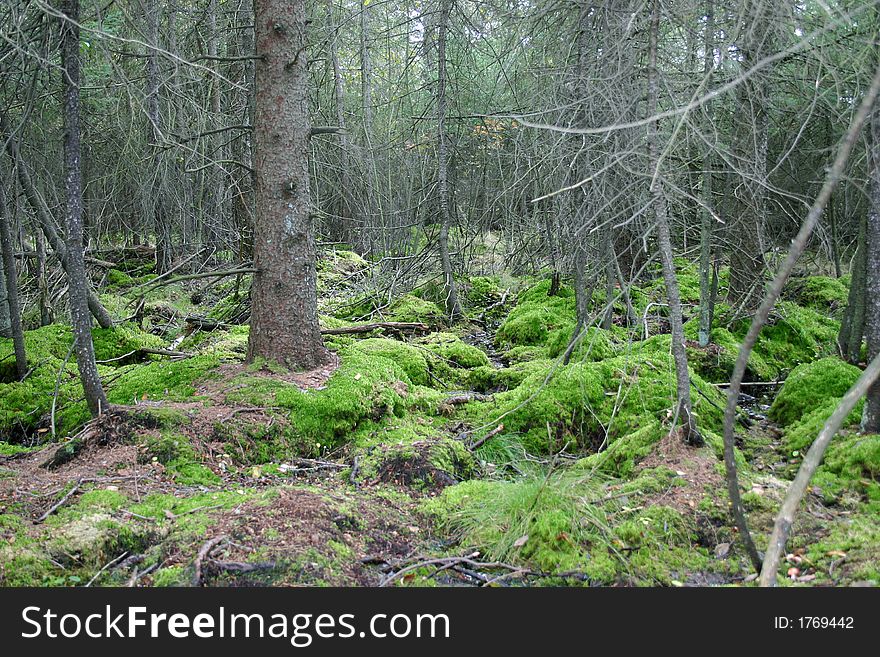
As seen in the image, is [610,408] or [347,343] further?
[347,343]

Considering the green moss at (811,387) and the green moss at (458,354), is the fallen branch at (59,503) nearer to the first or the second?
the green moss at (458,354)

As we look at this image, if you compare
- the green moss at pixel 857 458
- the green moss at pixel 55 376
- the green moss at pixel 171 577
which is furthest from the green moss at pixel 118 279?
the green moss at pixel 857 458

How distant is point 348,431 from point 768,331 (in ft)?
15.8

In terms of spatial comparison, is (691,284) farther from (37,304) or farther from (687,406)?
(37,304)

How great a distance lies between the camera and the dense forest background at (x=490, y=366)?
130 inches

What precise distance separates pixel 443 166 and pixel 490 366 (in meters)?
3.31

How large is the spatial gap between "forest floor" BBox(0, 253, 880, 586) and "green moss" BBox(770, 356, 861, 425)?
2cm

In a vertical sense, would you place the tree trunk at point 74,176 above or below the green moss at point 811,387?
above

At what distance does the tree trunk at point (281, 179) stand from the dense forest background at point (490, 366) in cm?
2

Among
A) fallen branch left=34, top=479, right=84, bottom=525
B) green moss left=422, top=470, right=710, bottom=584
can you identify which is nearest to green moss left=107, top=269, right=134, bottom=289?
fallen branch left=34, top=479, right=84, bottom=525

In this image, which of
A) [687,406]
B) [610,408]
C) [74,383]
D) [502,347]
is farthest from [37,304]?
[687,406]

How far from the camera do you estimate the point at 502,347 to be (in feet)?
27.2

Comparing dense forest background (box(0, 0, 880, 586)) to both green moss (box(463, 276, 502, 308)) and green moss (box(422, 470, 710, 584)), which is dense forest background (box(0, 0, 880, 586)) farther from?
green moss (box(463, 276, 502, 308))

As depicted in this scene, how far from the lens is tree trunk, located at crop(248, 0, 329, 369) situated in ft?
17.4
